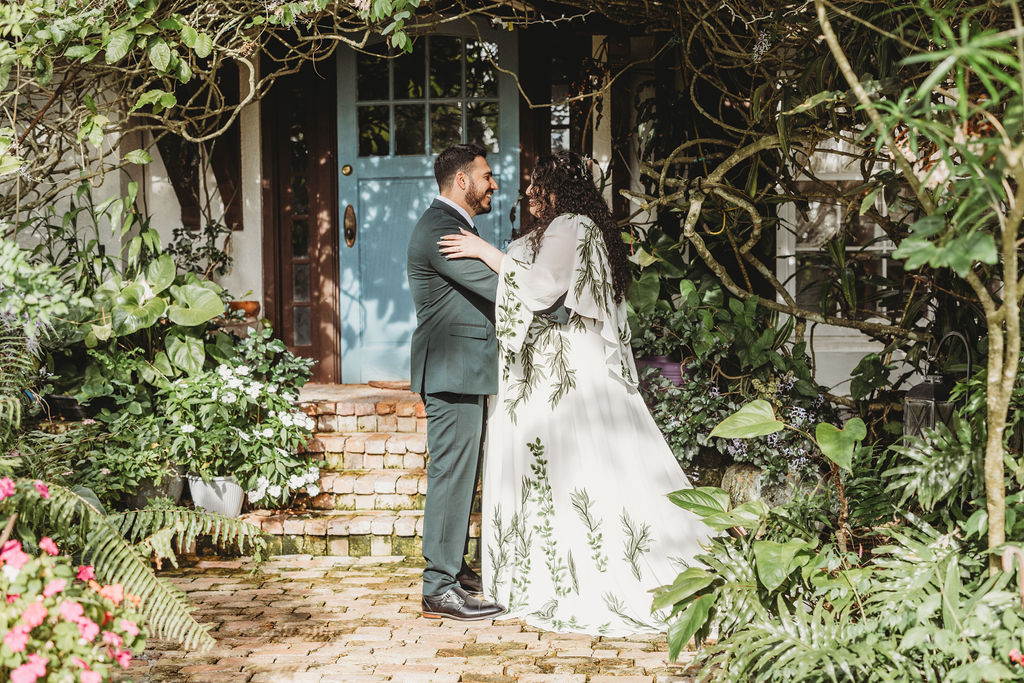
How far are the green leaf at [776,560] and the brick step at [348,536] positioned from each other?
7.38 ft

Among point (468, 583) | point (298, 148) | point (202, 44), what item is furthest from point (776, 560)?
point (298, 148)

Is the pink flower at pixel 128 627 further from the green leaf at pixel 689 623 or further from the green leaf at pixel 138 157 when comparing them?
the green leaf at pixel 138 157

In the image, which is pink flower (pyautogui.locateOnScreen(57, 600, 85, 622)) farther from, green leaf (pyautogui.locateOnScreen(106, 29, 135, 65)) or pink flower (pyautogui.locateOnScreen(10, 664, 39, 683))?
green leaf (pyautogui.locateOnScreen(106, 29, 135, 65))

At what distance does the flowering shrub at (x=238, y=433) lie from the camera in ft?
14.9

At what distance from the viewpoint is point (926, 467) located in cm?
260

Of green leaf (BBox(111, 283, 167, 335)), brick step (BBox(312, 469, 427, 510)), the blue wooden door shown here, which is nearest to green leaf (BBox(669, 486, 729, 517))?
brick step (BBox(312, 469, 427, 510))

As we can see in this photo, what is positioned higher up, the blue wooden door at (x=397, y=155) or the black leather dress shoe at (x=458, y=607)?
the blue wooden door at (x=397, y=155)

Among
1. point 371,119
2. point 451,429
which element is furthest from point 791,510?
point 371,119

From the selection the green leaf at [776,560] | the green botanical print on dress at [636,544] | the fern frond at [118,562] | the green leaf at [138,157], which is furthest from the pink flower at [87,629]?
the green leaf at [138,157]

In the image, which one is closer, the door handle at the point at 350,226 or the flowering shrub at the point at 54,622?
the flowering shrub at the point at 54,622

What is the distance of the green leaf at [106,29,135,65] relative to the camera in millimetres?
3521

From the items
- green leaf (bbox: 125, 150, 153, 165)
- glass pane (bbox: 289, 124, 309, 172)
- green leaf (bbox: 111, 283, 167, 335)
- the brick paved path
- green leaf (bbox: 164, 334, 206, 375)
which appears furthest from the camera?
glass pane (bbox: 289, 124, 309, 172)

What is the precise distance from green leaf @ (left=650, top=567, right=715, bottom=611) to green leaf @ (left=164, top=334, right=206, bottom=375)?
3.16 meters

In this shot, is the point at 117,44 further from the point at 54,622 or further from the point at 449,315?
the point at 54,622
